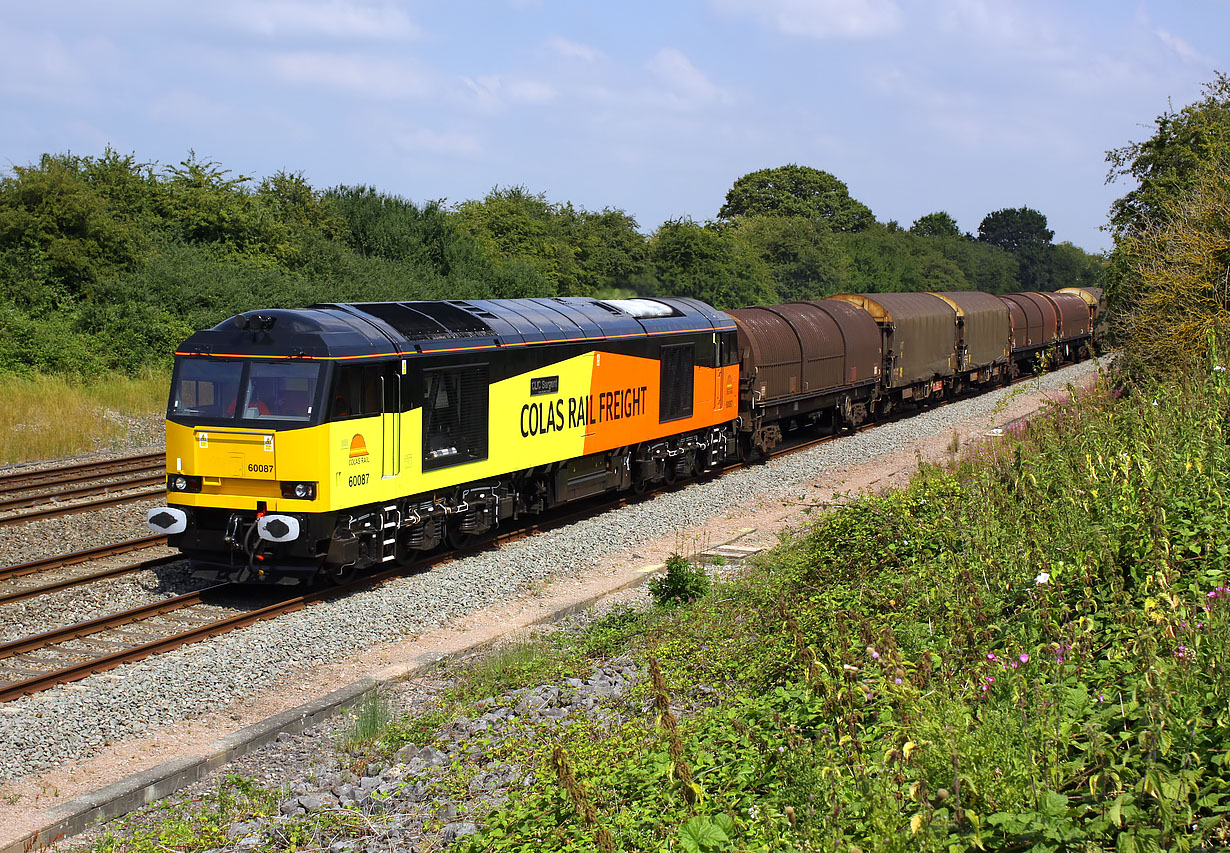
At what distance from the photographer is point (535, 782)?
6.50 meters

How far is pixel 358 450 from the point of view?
12062 mm

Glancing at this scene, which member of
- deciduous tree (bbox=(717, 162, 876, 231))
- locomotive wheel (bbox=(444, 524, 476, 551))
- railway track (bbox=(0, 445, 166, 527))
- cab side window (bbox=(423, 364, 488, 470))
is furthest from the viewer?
deciduous tree (bbox=(717, 162, 876, 231))

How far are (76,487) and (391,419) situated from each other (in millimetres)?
8601

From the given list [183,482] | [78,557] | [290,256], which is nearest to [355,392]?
[183,482]

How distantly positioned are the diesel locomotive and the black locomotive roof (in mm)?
29

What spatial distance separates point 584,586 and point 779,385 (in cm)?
1076

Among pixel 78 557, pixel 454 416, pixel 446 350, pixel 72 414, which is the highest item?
pixel 446 350

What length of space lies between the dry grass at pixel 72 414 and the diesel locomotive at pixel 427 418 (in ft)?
36.5

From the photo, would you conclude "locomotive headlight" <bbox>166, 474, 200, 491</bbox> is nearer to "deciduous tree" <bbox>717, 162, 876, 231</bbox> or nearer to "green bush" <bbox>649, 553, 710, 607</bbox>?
"green bush" <bbox>649, 553, 710, 607</bbox>

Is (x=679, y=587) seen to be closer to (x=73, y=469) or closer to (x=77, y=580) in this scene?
(x=77, y=580)

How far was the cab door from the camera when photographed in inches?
490

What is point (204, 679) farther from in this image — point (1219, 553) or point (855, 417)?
point (855, 417)

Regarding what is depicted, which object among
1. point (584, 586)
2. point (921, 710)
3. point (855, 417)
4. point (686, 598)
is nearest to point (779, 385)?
point (855, 417)

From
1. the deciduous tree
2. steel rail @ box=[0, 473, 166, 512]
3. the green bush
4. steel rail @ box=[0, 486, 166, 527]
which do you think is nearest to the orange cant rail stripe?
the green bush
